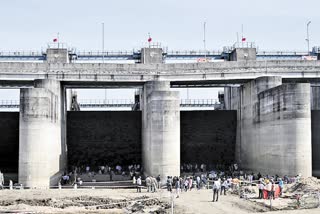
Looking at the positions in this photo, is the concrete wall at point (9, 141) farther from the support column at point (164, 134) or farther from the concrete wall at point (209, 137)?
the concrete wall at point (209, 137)

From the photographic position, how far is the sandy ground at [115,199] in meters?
25.4

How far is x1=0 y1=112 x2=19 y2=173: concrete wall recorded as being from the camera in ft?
168

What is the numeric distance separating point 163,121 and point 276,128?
9.62 m

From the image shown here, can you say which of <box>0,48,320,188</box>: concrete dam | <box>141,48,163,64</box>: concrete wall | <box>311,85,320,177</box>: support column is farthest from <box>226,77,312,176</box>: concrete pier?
<box>141,48,163,64</box>: concrete wall

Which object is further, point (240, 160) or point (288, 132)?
point (240, 160)

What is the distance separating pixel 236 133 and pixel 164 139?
631 inches

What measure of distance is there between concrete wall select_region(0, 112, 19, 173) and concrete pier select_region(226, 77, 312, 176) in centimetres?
2437

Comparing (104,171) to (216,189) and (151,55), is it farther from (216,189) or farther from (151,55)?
(216,189)

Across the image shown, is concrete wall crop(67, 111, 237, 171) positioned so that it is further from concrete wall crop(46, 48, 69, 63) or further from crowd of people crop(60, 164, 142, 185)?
concrete wall crop(46, 48, 69, 63)

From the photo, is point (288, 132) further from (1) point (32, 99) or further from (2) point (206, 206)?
(1) point (32, 99)

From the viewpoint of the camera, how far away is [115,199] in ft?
97.0

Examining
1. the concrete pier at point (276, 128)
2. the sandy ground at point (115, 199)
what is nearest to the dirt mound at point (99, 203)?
the sandy ground at point (115, 199)

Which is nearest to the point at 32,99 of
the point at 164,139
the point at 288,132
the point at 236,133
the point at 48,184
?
the point at 48,184

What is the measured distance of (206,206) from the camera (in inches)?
1022
